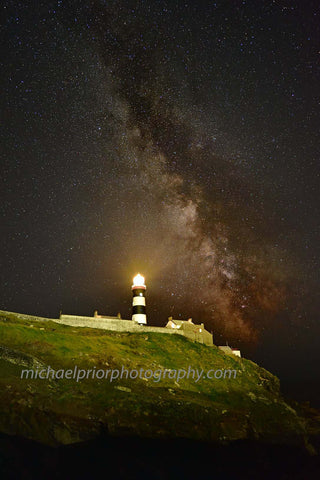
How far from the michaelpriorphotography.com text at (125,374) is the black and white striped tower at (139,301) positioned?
16695mm

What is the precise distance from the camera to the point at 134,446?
21359 mm

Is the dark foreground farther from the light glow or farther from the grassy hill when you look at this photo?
the light glow

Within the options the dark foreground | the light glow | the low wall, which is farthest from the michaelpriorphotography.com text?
the light glow

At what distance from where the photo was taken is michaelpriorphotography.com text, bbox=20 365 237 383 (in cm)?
2588

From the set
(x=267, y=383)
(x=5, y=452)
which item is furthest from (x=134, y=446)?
(x=267, y=383)

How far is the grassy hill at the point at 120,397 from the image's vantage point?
69.0ft

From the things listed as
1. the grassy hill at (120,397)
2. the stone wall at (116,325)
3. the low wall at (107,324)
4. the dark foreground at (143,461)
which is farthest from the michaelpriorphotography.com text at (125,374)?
the low wall at (107,324)

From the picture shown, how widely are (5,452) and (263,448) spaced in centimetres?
2024

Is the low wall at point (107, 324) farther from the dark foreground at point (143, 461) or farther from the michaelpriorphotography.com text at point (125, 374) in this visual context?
the dark foreground at point (143, 461)

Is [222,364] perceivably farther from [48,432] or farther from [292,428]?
[48,432]

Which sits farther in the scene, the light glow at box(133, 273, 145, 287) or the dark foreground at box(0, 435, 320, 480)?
the light glow at box(133, 273, 145, 287)

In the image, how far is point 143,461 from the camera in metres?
19.7

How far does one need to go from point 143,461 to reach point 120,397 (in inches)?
249

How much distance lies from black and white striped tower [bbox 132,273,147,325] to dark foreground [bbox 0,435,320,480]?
3077cm
